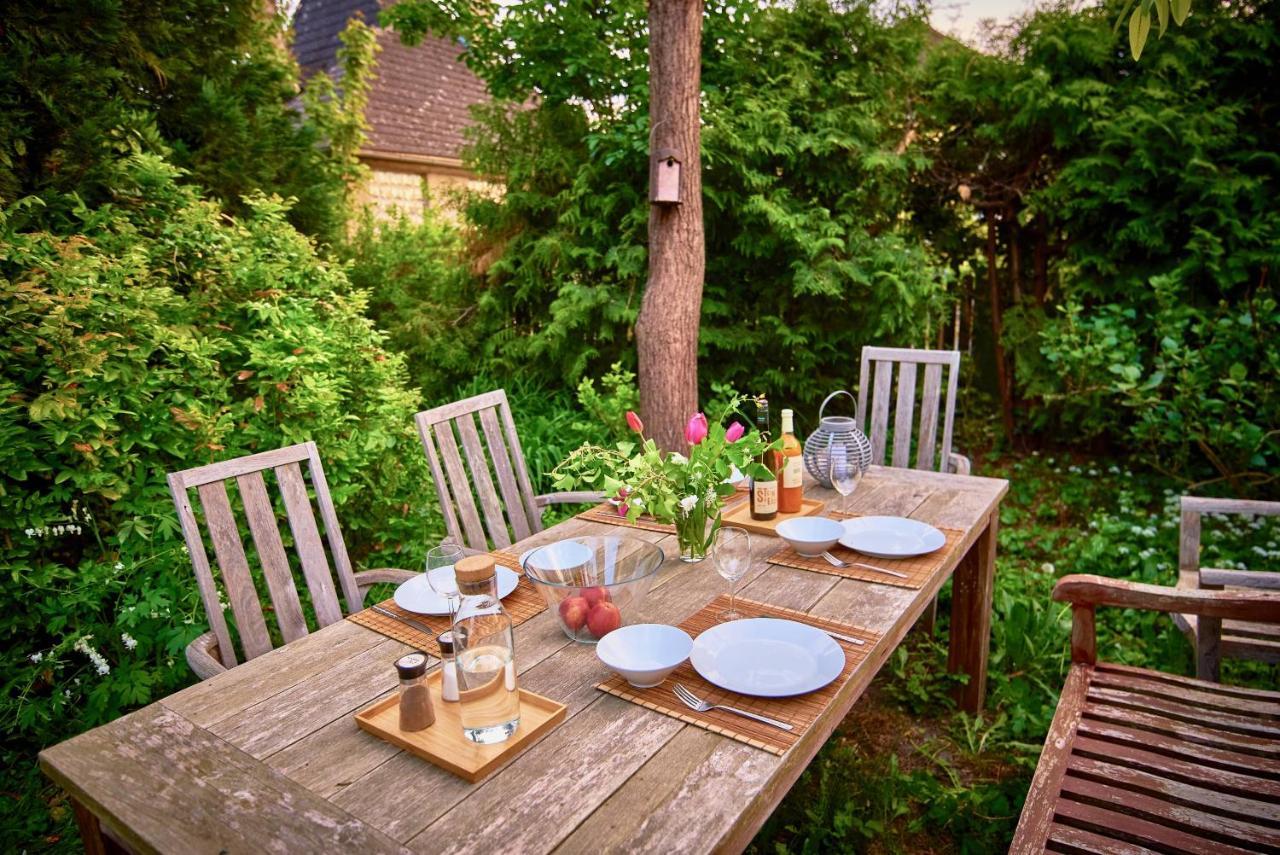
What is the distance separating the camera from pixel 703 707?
51.0 inches

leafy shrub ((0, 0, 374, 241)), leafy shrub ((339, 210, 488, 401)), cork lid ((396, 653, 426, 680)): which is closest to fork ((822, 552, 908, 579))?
cork lid ((396, 653, 426, 680))

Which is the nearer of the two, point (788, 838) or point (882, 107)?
point (788, 838)

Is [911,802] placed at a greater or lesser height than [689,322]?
lesser

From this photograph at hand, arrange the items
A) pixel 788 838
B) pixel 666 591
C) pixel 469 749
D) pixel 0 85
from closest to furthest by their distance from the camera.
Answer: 1. pixel 469 749
2. pixel 666 591
3. pixel 788 838
4. pixel 0 85

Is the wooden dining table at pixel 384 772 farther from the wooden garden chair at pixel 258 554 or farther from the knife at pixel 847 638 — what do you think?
the wooden garden chair at pixel 258 554

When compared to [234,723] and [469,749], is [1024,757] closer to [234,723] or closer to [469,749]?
[469,749]

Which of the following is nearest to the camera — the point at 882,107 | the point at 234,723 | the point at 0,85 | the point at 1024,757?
the point at 234,723

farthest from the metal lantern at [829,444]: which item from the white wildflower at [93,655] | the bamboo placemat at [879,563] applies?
the white wildflower at [93,655]

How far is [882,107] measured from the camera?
15.1 feet

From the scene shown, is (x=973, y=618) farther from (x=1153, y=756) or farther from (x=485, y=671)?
(x=485, y=671)

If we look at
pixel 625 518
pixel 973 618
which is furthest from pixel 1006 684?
pixel 625 518

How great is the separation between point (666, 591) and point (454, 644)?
69 centimetres

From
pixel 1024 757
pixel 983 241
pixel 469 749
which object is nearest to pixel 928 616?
pixel 1024 757

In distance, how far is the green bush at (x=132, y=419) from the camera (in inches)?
93.0
